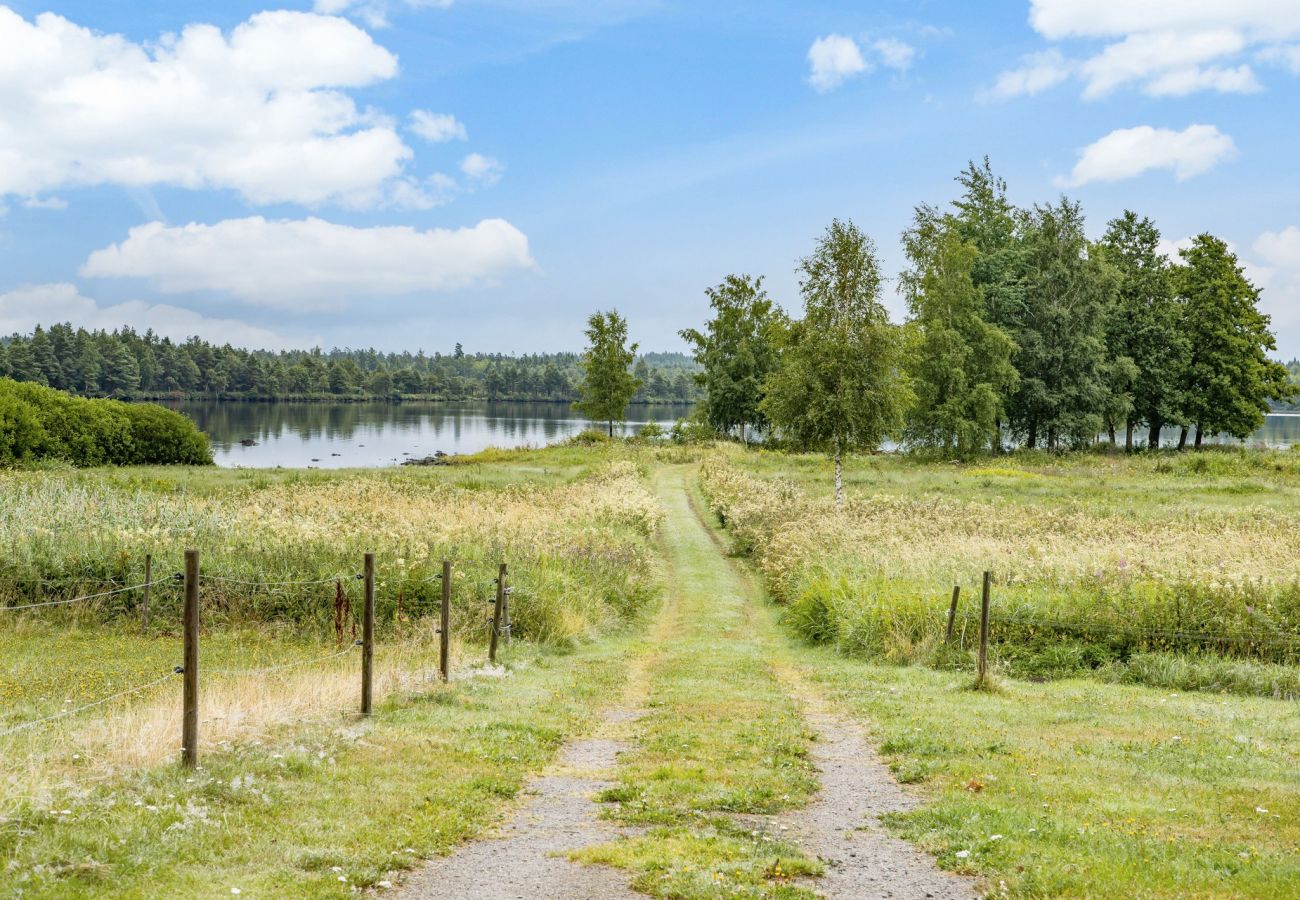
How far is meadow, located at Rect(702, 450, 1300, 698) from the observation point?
15.7 metres

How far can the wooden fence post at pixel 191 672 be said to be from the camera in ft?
26.9

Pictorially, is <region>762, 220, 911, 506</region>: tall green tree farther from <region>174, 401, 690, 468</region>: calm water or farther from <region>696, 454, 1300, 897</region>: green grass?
<region>174, 401, 690, 468</region>: calm water

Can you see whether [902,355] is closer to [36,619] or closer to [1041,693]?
[1041,693]

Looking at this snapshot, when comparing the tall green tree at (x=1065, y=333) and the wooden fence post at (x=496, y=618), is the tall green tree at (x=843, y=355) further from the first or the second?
the tall green tree at (x=1065, y=333)

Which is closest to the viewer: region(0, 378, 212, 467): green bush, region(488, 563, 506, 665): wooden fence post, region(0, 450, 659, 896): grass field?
region(0, 450, 659, 896): grass field

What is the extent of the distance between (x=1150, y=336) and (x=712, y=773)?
65.9 metres

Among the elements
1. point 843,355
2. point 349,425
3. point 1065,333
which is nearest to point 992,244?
point 1065,333

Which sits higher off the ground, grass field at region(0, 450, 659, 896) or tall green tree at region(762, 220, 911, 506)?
tall green tree at region(762, 220, 911, 506)

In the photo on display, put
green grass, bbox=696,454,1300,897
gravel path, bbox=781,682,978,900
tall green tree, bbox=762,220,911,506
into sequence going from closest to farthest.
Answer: gravel path, bbox=781,682,978,900 → green grass, bbox=696,454,1300,897 → tall green tree, bbox=762,220,911,506

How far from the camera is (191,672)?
827cm

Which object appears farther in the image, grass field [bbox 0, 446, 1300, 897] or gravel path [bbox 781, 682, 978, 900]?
grass field [bbox 0, 446, 1300, 897]

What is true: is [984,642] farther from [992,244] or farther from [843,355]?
[992,244]

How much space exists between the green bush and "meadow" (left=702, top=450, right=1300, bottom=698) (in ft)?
114

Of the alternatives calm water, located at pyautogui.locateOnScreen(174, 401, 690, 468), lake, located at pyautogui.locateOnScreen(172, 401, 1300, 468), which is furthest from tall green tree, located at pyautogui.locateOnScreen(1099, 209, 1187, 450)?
calm water, located at pyautogui.locateOnScreen(174, 401, 690, 468)
